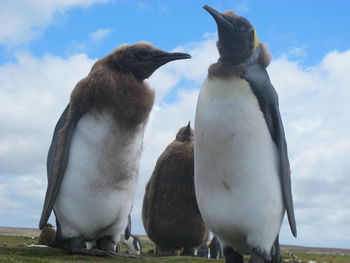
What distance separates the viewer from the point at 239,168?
4.02m

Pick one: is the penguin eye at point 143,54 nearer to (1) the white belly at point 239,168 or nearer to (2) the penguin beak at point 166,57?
(2) the penguin beak at point 166,57

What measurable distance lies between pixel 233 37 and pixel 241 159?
1.11 metres

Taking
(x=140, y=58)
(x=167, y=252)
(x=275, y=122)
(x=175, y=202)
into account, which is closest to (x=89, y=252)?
(x=175, y=202)

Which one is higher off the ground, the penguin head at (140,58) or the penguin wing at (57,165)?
the penguin head at (140,58)

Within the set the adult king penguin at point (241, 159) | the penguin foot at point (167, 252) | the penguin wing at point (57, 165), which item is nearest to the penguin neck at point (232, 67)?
the adult king penguin at point (241, 159)

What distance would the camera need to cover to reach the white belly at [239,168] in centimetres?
400

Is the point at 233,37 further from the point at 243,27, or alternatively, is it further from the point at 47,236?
the point at 47,236

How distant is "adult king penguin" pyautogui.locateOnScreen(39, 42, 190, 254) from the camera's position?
18.3 ft

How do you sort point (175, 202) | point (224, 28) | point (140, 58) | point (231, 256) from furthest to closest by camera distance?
point (175, 202), point (140, 58), point (231, 256), point (224, 28)

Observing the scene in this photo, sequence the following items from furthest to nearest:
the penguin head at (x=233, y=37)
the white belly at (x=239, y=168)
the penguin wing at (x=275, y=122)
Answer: the penguin head at (x=233, y=37)
the penguin wing at (x=275, y=122)
the white belly at (x=239, y=168)

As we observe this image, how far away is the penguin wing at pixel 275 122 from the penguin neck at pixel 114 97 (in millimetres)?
1870

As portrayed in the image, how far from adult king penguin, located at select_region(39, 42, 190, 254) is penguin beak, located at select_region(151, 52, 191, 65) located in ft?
1.00

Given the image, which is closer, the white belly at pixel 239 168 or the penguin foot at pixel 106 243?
the white belly at pixel 239 168

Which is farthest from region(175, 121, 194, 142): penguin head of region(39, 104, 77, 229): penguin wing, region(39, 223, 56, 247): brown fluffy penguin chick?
region(39, 223, 56, 247): brown fluffy penguin chick
